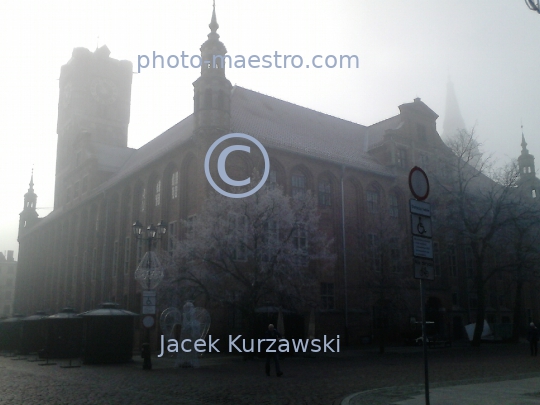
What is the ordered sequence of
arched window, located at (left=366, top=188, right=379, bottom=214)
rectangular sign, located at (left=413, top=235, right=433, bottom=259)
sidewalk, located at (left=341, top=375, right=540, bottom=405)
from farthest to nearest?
arched window, located at (left=366, top=188, right=379, bottom=214) < sidewalk, located at (left=341, top=375, right=540, bottom=405) < rectangular sign, located at (left=413, top=235, right=433, bottom=259)

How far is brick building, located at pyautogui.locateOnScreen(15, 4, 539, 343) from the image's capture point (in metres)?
33.0

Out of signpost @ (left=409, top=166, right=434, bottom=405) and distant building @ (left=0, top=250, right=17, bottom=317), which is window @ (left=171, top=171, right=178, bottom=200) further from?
distant building @ (left=0, top=250, right=17, bottom=317)

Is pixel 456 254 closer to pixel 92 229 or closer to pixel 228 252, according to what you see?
pixel 228 252

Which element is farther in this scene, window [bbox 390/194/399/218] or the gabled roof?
window [bbox 390/194/399/218]

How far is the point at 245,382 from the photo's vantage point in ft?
52.6

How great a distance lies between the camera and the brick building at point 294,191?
32969mm

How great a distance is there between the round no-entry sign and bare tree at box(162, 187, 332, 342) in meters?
14.4

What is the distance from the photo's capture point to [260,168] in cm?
3350

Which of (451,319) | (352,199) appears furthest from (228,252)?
(451,319)

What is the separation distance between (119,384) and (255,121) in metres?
24.8

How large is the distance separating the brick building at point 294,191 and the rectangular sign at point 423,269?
799 inches

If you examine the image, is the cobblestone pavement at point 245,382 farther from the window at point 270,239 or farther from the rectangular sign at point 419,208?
the window at point 270,239

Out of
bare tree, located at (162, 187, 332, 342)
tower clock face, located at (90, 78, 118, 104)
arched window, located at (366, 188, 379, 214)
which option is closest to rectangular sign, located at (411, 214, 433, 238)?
bare tree, located at (162, 187, 332, 342)

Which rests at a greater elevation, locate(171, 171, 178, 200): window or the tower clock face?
the tower clock face
